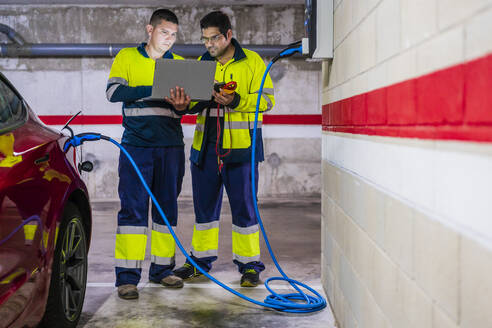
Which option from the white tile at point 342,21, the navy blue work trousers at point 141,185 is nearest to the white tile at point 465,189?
the white tile at point 342,21

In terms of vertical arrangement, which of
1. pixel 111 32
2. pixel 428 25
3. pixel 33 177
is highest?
pixel 111 32

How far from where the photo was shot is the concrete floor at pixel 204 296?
2.86m

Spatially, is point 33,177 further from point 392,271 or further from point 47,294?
point 392,271

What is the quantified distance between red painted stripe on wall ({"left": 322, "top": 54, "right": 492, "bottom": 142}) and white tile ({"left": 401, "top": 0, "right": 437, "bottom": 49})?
0.10 meters

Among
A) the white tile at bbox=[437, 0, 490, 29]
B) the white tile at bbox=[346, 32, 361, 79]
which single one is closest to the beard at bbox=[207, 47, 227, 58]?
the white tile at bbox=[346, 32, 361, 79]

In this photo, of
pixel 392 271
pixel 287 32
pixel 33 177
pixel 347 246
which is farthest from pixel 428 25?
pixel 287 32

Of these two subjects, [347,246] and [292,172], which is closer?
[347,246]

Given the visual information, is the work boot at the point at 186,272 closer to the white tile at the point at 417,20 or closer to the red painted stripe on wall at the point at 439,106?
the red painted stripe on wall at the point at 439,106

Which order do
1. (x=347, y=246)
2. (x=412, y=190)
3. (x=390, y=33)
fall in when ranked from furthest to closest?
(x=347, y=246)
(x=390, y=33)
(x=412, y=190)

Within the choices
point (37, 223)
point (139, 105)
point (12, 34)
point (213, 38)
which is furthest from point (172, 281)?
point (12, 34)

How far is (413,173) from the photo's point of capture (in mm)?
1324

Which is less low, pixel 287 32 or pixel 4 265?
pixel 287 32

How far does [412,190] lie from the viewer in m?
1.34

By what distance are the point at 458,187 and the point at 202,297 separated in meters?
2.48
